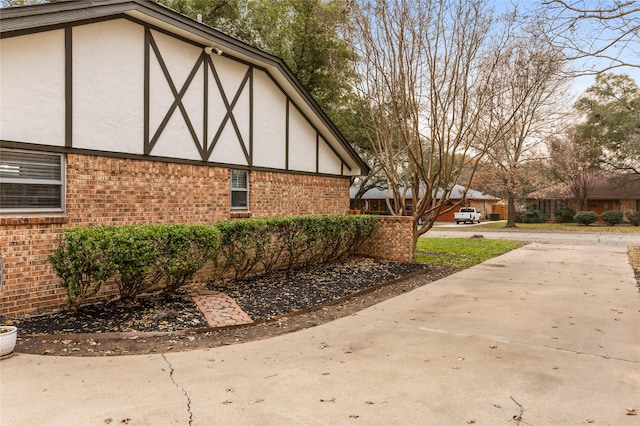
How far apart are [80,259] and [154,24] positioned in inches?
184

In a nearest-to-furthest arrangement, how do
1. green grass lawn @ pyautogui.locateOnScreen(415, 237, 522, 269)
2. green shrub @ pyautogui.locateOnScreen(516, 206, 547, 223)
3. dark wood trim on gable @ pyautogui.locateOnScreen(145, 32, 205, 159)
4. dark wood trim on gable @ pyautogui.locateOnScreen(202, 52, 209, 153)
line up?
dark wood trim on gable @ pyautogui.locateOnScreen(145, 32, 205, 159)
dark wood trim on gable @ pyautogui.locateOnScreen(202, 52, 209, 153)
green grass lawn @ pyautogui.locateOnScreen(415, 237, 522, 269)
green shrub @ pyautogui.locateOnScreen(516, 206, 547, 223)

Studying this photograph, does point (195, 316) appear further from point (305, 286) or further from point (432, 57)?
point (432, 57)

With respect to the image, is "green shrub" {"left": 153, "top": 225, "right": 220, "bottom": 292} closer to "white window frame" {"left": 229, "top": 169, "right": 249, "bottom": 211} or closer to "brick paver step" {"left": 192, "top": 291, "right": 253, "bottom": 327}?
"brick paver step" {"left": 192, "top": 291, "right": 253, "bottom": 327}

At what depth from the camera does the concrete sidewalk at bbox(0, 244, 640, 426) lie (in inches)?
134

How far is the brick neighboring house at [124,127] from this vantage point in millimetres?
6090

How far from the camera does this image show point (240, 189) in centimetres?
999

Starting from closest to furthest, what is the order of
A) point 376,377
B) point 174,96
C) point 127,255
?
1. point 376,377
2. point 127,255
3. point 174,96

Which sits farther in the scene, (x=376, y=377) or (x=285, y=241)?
(x=285, y=241)

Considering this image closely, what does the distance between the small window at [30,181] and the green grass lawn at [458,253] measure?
9397 millimetres

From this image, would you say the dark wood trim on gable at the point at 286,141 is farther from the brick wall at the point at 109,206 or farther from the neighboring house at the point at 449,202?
the neighboring house at the point at 449,202

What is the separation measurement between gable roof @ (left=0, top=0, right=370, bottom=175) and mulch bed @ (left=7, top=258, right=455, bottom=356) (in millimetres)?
4074

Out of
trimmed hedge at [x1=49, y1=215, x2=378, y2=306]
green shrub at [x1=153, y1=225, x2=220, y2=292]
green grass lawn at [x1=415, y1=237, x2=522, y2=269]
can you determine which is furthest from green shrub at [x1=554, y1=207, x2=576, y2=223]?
green shrub at [x1=153, y1=225, x2=220, y2=292]

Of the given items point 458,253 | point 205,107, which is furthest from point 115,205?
point 458,253

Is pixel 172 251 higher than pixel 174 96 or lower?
lower
